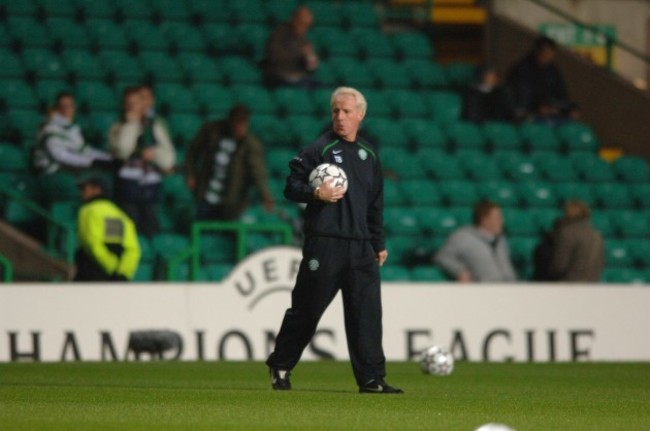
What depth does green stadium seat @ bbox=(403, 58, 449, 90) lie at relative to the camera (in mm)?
21125

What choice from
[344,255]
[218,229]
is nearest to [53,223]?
[218,229]

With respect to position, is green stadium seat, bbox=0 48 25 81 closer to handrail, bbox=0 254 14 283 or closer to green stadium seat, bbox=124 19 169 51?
green stadium seat, bbox=124 19 169 51

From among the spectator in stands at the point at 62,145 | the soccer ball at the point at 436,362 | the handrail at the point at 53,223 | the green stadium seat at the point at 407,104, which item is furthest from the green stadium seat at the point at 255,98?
the soccer ball at the point at 436,362

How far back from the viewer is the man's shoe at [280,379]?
33.8ft

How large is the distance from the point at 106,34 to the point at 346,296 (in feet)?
33.9

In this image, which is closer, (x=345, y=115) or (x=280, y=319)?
(x=345, y=115)

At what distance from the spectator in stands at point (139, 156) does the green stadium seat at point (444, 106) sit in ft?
16.7

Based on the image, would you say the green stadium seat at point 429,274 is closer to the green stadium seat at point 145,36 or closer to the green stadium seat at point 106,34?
the green stadium seat at point 145,36

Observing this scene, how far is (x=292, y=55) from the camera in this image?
63.5 feet

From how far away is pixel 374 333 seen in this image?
10.1m

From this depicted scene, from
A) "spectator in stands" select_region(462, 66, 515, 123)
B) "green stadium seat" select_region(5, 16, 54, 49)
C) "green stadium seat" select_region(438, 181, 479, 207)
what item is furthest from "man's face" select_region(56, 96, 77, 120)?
"spectator in stands" select_region(462, 66, 515, 123)

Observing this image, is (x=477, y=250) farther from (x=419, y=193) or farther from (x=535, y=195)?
(x=535, y=195)

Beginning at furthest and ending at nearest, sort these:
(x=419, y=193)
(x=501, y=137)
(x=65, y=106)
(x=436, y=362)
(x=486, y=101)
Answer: (x=486, y=101) → (x=501, y=137) → (x=419, y=193) → (x=65, y=106) → (x=436, y=362)

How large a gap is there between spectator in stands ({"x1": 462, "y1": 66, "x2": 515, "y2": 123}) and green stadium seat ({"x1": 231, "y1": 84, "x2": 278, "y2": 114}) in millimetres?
2666
